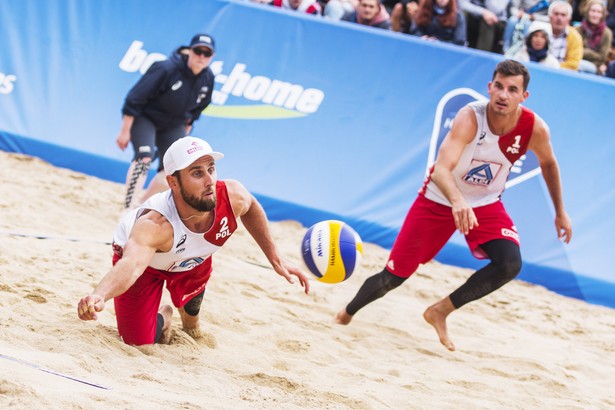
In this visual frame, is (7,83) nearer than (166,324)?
No

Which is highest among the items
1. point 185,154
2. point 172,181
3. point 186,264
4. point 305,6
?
point 305,6

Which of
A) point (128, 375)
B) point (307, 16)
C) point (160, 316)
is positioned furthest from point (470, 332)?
point (307, 16)

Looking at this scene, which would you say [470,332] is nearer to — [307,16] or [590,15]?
[307,16]

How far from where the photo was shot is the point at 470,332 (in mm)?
6617

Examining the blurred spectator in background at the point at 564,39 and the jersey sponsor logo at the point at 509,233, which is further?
the blurred spectator in background at the point at 564,39

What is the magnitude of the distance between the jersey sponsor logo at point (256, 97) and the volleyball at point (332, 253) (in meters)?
3.52

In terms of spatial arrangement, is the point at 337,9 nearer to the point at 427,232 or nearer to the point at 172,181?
the point at 427,232

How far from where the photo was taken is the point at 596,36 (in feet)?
31.7

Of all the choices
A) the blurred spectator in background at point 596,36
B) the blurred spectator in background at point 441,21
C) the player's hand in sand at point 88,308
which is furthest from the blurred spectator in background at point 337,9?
the player's hand in sand at point 88,308

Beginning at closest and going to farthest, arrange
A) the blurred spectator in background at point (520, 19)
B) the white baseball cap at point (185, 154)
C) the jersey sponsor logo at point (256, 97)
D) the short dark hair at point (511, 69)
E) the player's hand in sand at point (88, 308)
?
the player's hand in sand at point (88, 308) → the white baseball cap at point (185, 154) → the short dark hair at point (511, 69) → the jersey sponsor logo at point (256, 97) → the blurred spectator in background at point (520, 19)

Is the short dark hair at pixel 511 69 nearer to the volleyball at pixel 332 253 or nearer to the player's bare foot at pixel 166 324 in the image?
the volleyball at pixel 332 253

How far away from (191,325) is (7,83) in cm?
518

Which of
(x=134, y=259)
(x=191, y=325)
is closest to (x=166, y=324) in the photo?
(x=191, y=325)

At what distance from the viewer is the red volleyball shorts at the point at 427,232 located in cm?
605
